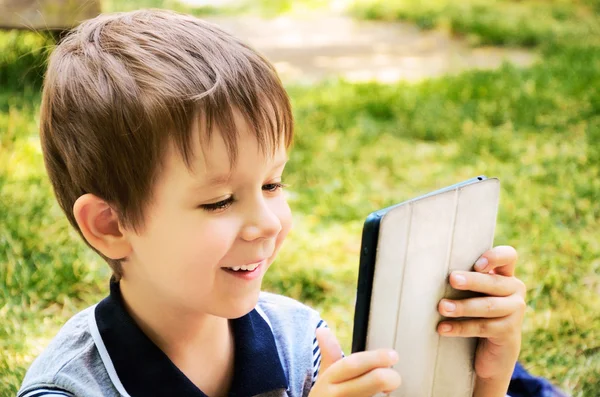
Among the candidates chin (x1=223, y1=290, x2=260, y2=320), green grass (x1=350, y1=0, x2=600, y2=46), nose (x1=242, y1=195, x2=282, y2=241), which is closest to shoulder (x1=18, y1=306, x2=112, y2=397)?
chin (x1=223, y1=290, x2=260, y2=320)

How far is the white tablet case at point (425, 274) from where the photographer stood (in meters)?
1.19

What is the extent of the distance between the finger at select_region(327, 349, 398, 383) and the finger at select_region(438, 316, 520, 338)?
0.19 meters

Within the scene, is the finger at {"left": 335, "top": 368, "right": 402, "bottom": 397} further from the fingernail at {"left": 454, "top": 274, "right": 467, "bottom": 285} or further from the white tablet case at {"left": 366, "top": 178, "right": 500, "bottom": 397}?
the fingernail at {"left": 454, "top": 274, "right": 467, "bottom": 285}

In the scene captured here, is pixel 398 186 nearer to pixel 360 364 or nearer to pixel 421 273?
pixel 421 273

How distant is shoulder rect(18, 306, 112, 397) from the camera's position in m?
1.31

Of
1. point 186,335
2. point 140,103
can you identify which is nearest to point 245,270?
point 186,335

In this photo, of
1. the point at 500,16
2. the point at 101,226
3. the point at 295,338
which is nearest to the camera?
the point at 101,226

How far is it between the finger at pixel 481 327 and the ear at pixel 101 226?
56 cm

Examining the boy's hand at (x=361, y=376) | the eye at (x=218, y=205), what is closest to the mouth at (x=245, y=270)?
the eye at (x=218, y=205)

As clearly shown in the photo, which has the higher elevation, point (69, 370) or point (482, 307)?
point (482, 307)

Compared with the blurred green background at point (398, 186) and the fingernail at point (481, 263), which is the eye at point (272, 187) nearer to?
the fingernail at point (481, 263)

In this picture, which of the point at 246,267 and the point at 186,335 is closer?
the point at 246,267

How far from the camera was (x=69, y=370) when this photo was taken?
1.33 metres

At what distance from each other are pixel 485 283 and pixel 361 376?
0.95ft
